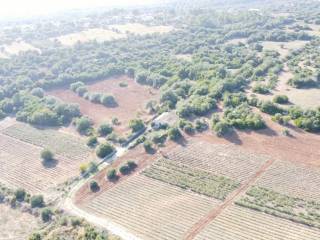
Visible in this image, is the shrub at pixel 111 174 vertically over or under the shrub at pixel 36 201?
over

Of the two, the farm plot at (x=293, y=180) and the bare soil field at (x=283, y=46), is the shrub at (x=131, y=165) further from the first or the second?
the bare soil field at (x=283, y=46)

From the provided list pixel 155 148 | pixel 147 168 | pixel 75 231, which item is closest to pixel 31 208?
pixel 75 231

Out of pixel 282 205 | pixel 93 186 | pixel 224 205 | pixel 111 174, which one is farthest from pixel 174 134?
pixel 282 205

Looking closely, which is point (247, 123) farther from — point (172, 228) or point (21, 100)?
point (21, 100)

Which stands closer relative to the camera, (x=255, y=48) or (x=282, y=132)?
(x=282, y=132)

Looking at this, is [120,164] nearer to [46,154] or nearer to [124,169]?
[124,169]

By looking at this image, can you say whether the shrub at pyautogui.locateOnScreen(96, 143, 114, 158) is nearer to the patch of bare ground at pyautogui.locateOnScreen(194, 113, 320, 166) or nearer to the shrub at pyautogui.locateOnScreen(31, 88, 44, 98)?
the patch of bare ground at pyautogui.locateOnScreen(194, 113, 320, 166)

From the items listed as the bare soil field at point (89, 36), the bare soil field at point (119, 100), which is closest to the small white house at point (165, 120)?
the bare soil field at point (119, 100)
